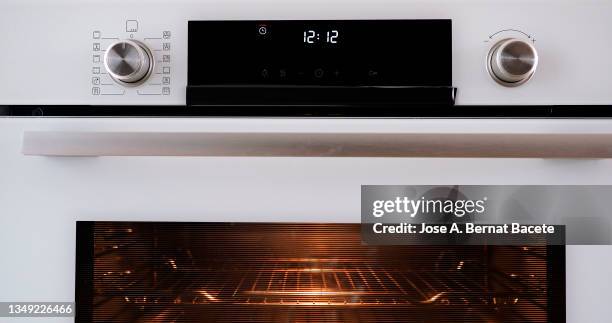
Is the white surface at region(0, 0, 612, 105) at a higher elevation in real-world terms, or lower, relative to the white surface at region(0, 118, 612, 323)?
higher

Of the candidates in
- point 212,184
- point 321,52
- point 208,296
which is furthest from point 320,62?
point 208,296

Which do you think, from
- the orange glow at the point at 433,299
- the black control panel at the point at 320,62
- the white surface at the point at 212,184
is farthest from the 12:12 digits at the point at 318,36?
the orange glow at the point at 433,299

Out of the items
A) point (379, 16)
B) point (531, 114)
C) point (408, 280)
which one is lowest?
point (408, 280)

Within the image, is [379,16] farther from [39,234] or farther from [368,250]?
[39,234]

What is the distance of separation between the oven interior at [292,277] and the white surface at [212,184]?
0.02 meters

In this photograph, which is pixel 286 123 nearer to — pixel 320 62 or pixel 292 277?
pixel 320 62

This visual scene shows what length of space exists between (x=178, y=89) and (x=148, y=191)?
0.44ft

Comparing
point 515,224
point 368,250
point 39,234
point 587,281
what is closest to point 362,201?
point 368,250

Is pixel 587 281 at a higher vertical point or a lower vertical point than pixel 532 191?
lower

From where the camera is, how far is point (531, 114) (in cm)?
56

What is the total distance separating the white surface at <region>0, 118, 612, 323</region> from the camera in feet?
1.81

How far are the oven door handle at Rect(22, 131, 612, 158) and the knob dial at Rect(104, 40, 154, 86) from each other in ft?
0.24

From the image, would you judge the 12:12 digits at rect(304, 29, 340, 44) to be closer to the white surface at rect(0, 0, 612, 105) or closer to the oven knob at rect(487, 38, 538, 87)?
the white surface at rect(0, 0, 612, 105)

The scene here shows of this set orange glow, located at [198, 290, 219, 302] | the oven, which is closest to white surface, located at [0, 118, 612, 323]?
the oven
